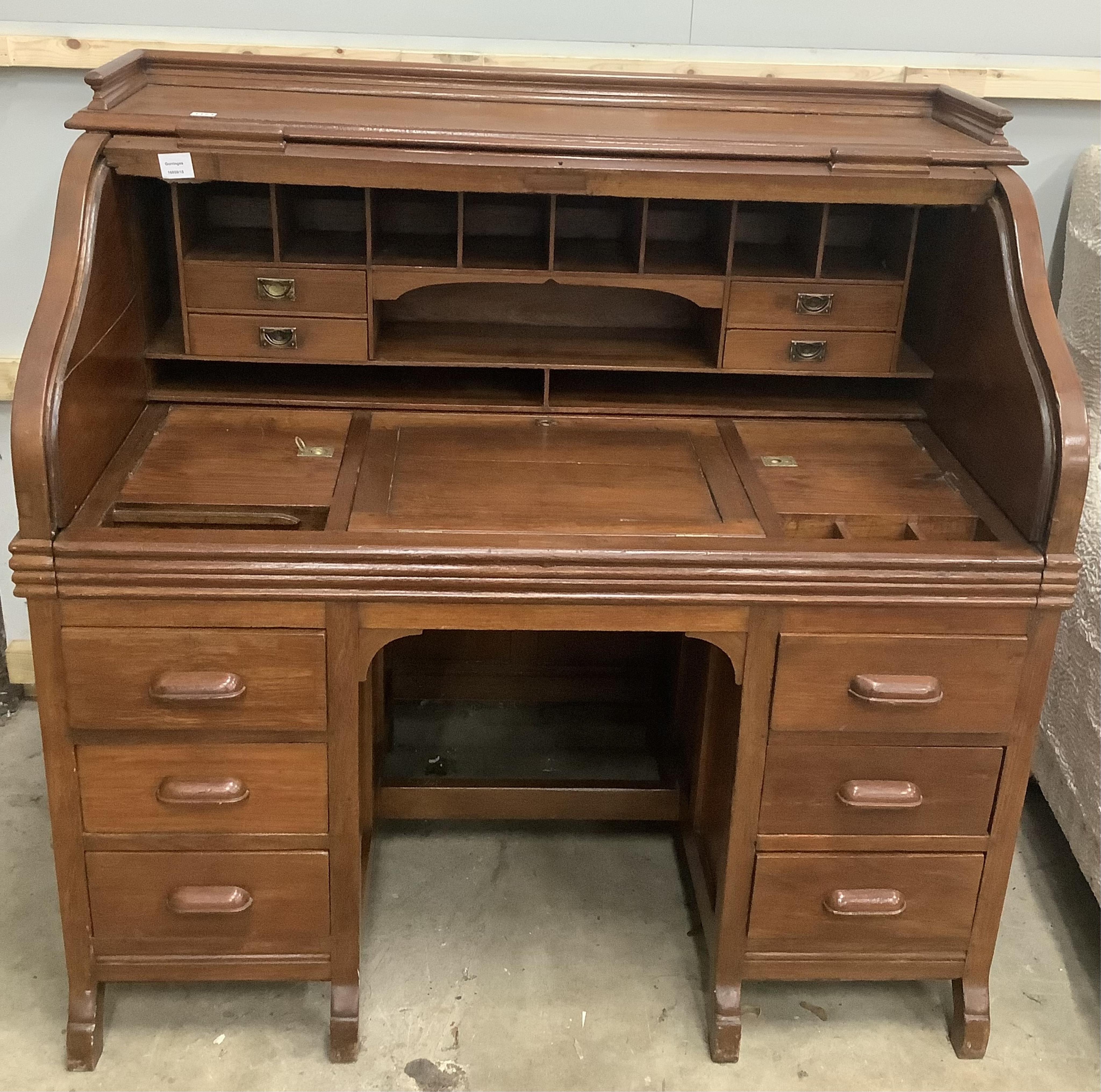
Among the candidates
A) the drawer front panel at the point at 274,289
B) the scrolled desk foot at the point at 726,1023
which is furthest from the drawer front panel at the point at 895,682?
the drawer front panel at the point at 274,289

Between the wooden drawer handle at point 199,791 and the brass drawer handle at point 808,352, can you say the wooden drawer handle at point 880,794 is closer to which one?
the brass drawer handle at point 808,352

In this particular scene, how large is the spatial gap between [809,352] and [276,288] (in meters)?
0.83

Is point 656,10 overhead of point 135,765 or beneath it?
overhead

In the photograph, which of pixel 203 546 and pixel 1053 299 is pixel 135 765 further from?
pixel 1053 299

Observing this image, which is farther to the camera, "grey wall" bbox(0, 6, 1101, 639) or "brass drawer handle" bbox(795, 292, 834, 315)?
"grey wall" bbox(0, 6, 1101, 639)


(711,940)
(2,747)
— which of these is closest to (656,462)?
(711,940)

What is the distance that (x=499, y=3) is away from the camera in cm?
203

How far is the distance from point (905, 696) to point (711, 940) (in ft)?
1.74

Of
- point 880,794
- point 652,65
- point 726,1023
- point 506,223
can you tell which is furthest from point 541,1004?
point 652,65

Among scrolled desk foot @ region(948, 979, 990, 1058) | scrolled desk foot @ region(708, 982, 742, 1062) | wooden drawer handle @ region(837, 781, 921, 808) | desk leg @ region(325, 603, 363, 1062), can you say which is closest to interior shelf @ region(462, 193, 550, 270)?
desk leg @ region(325, 603, 363, 1062)

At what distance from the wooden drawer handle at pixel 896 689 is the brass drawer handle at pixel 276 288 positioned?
39.0 inches

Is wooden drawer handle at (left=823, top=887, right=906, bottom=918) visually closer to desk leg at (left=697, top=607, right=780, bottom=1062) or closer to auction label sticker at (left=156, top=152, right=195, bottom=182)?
desk leg at (left=697, top=607, right=780, bottom=1062)

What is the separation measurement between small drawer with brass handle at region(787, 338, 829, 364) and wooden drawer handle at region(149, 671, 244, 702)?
973mm

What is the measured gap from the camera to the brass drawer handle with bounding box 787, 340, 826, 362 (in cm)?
184
